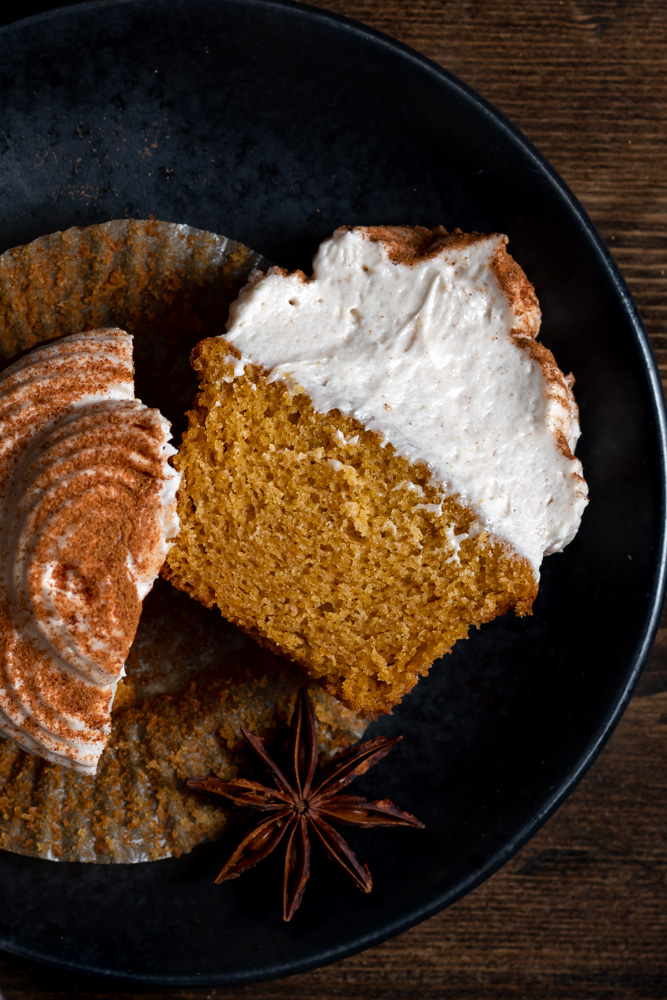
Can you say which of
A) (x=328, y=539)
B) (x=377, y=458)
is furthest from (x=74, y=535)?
(x=377, y=458)

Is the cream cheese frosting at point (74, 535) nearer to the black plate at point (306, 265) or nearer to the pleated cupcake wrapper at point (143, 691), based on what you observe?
the pleated cupcake wrapper at point (143, 691)

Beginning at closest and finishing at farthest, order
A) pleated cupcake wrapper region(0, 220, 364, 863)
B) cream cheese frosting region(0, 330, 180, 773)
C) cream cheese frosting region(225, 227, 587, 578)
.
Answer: cream cheese frosting region(0, 330, 180, 773)
cream cheese frosting region(225, 227, 587, 578)
pleated cupcake wrapper region(0, 220, 364, 863)

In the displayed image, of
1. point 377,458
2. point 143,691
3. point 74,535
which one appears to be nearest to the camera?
point 74,535

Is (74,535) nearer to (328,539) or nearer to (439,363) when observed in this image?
(328,539)

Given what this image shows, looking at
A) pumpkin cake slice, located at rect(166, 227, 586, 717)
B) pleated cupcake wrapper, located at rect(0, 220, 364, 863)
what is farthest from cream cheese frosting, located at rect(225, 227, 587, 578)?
pleated cupcake wrapper, located at rect(0, 220, 364, 863)

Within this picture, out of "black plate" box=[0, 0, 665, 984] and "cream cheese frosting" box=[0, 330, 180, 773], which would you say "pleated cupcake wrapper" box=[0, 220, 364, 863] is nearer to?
"black plate" box=[0, 0, 665, 984]

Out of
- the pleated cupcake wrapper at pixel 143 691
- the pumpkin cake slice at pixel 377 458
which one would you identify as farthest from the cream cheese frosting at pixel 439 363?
the pleated cupcake wrapper at pixel 143 691

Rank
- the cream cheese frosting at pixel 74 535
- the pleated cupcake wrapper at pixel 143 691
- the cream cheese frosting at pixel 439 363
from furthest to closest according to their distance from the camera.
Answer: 1. the pleated cupcake wrapper at pixel 143 691
2. the cream cheese frosting at pixel 439 363
3. the cream cheese frosting at pixel 74 535
